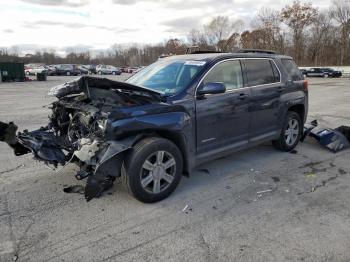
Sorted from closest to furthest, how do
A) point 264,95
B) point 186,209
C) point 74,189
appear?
point 186,209 < point 74,189 < point 264,95

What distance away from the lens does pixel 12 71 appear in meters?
33.3

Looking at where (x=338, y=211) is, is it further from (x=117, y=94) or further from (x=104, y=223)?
(x=117, y=94)

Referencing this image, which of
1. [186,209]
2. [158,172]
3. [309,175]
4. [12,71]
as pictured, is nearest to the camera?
[186,209]

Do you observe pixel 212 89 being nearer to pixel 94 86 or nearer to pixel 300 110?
pixel 94 86

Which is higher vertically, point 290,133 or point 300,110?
point 300,110

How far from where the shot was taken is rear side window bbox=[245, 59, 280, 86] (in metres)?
5.32

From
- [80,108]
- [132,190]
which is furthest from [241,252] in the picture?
[80,108]

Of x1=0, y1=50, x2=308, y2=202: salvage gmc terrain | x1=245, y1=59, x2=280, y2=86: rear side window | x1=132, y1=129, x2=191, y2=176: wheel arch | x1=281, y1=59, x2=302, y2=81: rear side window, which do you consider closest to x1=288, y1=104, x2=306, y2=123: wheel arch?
x1=281, y1=59, x2=302, y2=81: rear side window

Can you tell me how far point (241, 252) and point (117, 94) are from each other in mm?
2282

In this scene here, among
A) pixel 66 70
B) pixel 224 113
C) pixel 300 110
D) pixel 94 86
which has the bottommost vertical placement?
pixel 300 110

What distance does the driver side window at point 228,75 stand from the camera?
4703 millimetres

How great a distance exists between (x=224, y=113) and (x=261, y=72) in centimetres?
131

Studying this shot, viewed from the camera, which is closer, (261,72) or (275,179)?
(275,179)

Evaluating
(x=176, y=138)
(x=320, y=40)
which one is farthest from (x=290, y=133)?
(x=320, y=40)
